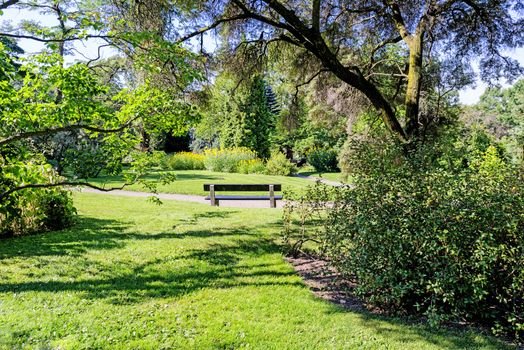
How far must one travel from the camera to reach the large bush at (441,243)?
13.3 feet

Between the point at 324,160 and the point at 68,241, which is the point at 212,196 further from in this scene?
the point at 324,160

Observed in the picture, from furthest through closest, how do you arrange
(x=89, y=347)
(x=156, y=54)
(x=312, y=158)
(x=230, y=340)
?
1. (x=312, y=158)
2. (x=156, y=54)
3. (x=230, y=340)
4. (x=89, y=347)

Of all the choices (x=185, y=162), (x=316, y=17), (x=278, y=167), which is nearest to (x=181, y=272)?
(x=316, y=17)

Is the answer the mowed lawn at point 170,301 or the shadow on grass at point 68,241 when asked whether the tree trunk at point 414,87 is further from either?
the shadow on grass at point 68,241

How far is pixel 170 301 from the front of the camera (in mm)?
4449

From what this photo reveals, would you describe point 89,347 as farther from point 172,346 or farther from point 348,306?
point 348,306

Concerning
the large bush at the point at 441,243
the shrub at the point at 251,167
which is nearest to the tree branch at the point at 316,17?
the large bush at the point at 441,243

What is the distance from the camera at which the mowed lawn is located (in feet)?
11.9

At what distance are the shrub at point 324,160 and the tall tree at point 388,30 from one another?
68.1ft

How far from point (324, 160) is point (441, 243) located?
26073 mm

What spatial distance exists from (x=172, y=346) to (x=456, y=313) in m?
2.97

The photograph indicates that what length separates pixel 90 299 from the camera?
4391 mm

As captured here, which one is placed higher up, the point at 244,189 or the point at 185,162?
the point at 185,162

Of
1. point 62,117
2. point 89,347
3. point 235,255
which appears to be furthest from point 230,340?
point 62,117
